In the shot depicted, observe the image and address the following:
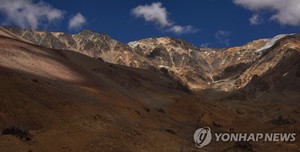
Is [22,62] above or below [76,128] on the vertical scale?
above

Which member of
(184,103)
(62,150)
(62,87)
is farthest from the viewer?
(184,103)

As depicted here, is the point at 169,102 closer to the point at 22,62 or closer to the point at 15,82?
the point at 22,62

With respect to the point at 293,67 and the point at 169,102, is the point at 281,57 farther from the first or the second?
the point at 169,102

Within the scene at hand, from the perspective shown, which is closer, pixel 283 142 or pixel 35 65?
pixel 283 142

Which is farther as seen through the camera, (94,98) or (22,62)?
(22,62)

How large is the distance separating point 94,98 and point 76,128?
14.6 m

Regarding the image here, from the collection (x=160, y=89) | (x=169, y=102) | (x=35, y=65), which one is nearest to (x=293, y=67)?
(x=160, y=89)

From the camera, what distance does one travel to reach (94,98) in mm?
41031

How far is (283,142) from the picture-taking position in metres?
31.2

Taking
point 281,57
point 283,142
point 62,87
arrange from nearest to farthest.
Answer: point 283,142
point 62,87
point 281,57

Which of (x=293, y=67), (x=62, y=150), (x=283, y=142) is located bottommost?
(x=62, y=150)

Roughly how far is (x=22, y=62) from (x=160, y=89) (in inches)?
1305

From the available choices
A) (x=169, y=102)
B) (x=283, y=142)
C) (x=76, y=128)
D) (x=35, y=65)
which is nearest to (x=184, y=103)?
(x=169, y=102)

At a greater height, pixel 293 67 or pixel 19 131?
pixel 293 67
